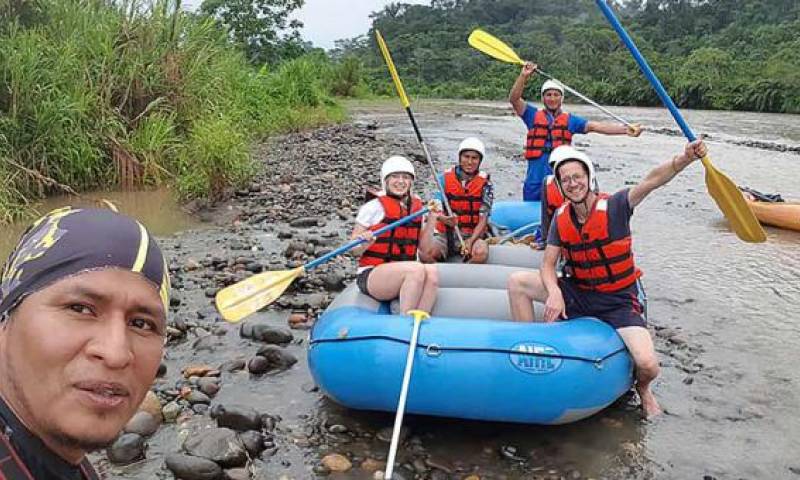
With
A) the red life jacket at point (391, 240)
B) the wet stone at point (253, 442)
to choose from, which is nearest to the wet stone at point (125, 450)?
the wet stone at point (253, 442)

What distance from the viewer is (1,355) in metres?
1.00

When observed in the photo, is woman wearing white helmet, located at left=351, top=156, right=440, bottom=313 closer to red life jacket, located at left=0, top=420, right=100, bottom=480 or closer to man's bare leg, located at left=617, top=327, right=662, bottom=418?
man's bare leg, located at left=617, top=327, right=662, bottom=418

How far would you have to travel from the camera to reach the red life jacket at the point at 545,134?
21.7 feet

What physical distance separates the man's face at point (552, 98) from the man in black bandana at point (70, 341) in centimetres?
596

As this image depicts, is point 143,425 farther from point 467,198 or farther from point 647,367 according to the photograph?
point 467,198

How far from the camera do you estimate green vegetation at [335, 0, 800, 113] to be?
29656mm

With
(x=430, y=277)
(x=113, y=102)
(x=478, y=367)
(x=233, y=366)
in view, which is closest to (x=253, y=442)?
(x=233, y=366)

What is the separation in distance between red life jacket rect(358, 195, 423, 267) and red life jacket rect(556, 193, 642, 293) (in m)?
1.11

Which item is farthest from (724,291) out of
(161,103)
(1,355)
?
(161,103)

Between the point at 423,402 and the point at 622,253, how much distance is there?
1.32m

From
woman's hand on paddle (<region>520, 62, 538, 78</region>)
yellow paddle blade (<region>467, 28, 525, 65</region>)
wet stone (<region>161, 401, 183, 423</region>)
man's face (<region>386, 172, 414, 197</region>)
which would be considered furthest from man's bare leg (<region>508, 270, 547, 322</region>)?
yellow paddle blade (<region>467, 28, 525, 65</region>)

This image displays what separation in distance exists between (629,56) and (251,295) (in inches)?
1638

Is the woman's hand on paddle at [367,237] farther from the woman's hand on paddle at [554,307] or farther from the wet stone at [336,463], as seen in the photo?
the wet stone at [336,463]

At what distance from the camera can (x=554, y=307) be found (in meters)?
3.75
